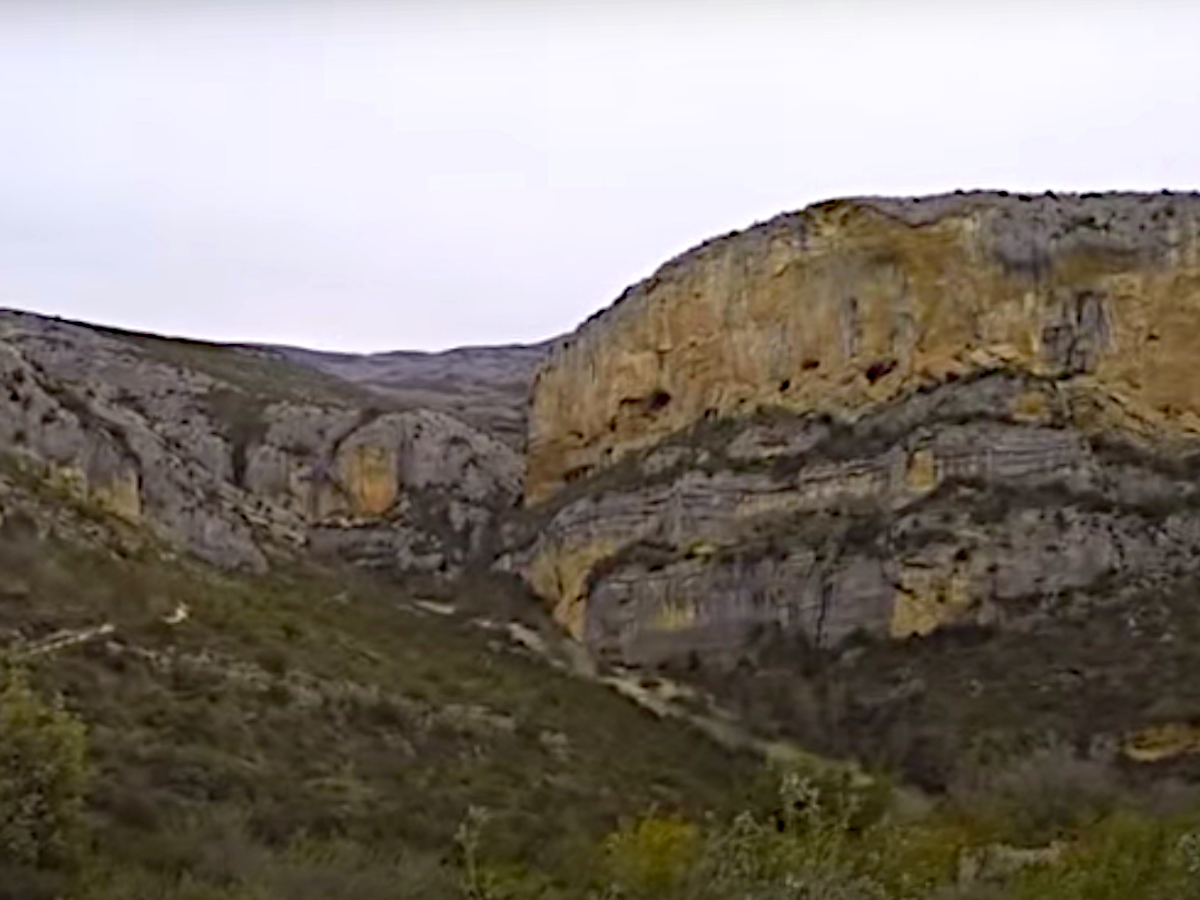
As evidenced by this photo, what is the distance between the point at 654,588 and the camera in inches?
2018

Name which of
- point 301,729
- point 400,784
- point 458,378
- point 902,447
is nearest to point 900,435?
point 902,447

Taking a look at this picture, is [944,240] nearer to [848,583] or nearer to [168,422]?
[848,583]

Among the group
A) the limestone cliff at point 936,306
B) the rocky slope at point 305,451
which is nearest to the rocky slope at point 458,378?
the rocky slope at point 305,451

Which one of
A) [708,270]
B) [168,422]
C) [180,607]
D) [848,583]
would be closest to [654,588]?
[848,583]

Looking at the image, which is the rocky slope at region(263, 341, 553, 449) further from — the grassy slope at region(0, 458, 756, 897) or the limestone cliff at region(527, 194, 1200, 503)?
the grassy slope at region(0, 458, 756, 897)

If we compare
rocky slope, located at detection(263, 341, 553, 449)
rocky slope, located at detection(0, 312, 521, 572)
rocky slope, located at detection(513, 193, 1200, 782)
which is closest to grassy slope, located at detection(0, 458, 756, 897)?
rocky slope, located at detection(513, 193, 1200, 782)

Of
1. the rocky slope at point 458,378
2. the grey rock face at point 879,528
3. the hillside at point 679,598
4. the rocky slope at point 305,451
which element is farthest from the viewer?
the rocky slope at point 458,378

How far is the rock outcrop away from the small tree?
31.5m

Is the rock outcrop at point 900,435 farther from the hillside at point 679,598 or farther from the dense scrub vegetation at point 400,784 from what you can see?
the dense scrub vegetation at point 400,784

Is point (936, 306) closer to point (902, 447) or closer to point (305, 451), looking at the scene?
point (902, 447)

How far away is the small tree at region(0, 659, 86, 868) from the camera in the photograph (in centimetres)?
1692

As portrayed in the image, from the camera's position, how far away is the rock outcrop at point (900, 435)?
4703 centimetres

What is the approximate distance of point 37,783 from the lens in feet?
57.3

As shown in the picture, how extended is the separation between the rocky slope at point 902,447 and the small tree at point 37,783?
27.1 meters
